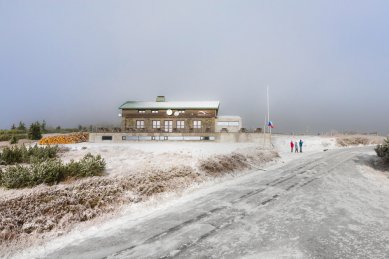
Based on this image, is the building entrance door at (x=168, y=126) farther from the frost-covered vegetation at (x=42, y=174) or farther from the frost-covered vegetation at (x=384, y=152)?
the frost-covered vegetation at (x=42, y=174)

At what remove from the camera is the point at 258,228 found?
33.3 ft

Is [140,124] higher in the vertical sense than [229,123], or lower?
lower

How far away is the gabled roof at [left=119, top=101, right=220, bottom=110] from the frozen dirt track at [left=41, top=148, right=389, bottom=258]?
36.9 meters

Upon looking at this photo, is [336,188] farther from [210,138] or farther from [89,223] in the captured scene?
[210,138]

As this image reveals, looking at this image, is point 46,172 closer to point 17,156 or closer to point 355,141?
point 17,156

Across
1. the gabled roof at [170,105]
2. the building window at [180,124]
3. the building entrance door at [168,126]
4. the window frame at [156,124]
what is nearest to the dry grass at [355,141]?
the gabled roof at [170,105]

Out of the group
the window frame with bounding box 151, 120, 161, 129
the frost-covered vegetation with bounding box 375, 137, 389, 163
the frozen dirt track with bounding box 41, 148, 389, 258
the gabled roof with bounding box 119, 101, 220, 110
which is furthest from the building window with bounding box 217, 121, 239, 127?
the frozen dirt track with bounding box 41, 148, 389, 258

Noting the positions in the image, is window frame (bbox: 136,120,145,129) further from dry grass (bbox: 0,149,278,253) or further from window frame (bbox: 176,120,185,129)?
dry grass (bbox: 0,149,278,253)

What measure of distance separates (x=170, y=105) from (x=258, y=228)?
151 ft

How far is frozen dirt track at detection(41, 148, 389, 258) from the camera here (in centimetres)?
830

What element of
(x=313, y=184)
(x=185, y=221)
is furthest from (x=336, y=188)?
(x=185, y=221)

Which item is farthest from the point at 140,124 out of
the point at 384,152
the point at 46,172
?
the point at 46,172

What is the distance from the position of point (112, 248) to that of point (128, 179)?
694cm

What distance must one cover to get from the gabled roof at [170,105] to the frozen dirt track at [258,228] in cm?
3686
